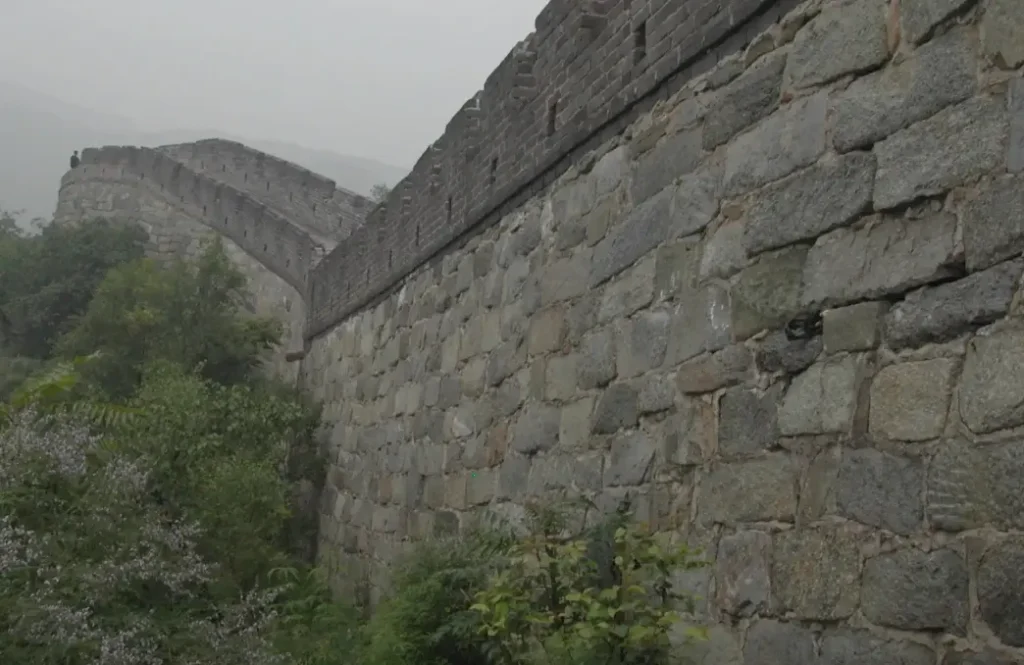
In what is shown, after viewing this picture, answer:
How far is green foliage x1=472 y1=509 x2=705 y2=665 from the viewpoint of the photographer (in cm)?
347

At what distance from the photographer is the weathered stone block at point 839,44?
3016 millimetres

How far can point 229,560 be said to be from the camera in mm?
7430

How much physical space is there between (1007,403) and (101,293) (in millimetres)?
11365

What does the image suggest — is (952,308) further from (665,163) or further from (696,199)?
(665,163)

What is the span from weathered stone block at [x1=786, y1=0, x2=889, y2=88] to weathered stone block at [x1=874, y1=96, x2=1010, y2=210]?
0.30 meters

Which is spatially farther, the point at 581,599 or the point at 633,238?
the point at 633,238

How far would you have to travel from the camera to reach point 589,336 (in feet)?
Answer: 15.1

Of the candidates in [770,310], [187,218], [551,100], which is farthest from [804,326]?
[187,218]

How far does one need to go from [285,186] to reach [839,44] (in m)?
16.8

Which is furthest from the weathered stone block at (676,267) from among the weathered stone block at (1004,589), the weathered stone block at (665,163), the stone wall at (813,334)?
the weathered stone block at (1004,589)

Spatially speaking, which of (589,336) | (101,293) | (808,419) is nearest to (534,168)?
(589,336)

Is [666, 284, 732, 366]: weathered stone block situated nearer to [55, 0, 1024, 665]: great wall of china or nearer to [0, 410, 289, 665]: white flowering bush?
[55, 0, 1024, 665]: great wall of china

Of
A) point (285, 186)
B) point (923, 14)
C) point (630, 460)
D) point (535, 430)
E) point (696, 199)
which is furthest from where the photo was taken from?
point (285, 186)

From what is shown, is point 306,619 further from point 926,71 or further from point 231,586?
point 926,71
